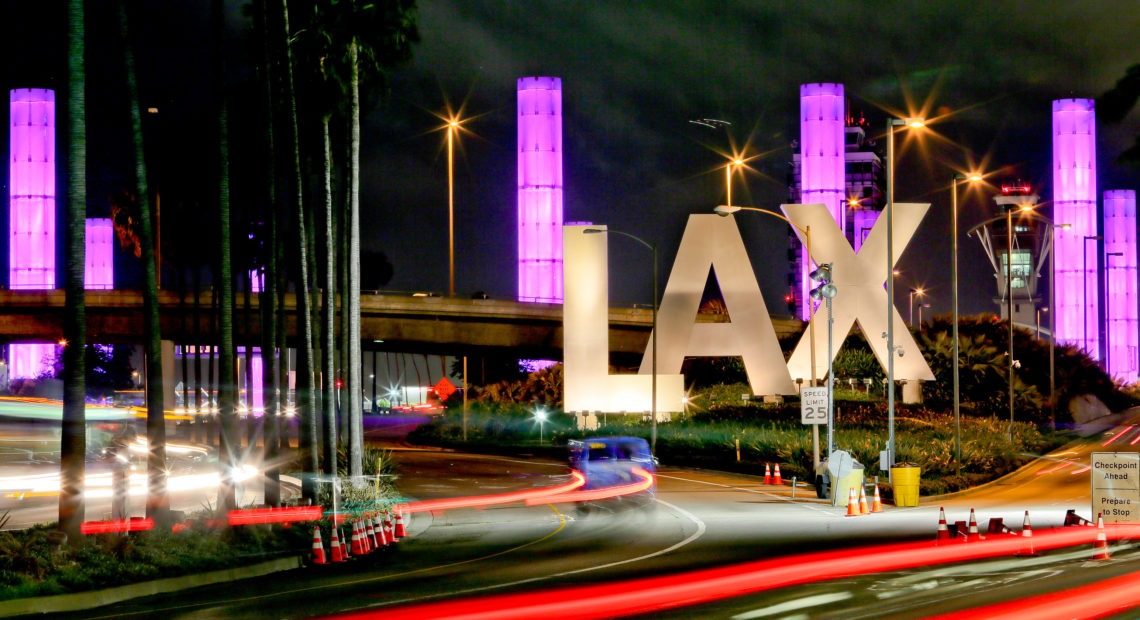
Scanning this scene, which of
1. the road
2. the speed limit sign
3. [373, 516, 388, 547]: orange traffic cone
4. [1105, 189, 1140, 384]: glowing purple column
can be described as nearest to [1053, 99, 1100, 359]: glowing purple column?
[1105, 189, 1140, 384]: glowing purple column

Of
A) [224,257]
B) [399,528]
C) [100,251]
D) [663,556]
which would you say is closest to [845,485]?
[399,528]

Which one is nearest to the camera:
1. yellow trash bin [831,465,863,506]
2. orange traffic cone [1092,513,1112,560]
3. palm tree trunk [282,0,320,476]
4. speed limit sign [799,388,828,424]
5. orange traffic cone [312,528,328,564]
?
orange traffic cone [1092,513,1112,560]

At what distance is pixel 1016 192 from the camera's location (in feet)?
271

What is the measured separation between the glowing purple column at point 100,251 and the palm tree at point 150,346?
93058mm

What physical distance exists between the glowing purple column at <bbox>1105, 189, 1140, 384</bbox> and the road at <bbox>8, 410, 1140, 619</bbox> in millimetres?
80931

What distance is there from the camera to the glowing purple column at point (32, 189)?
10375cm

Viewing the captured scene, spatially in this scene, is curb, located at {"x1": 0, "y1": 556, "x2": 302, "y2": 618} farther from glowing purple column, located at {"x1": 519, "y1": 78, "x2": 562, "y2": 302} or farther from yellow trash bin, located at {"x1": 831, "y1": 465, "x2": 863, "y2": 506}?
glowing purple column, located at {"x1": 519, "y1": 78, "x2": 562, "y2": 302}

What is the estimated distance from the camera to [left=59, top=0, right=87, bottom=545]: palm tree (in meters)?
20.6

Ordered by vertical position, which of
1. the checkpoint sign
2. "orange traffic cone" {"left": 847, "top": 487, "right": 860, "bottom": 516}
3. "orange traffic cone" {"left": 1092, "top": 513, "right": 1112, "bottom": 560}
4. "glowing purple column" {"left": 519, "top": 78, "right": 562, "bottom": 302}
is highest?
"glowing purple column" {"left": 519, "top": 78, "right": 562, "bottom": 302}

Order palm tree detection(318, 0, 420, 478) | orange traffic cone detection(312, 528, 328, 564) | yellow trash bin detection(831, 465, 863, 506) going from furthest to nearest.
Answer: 1. palm tree detection(318, 0, 420, 478)
2. yellow trash bin detection(831, 465, 863, 506)
3. orange traffic cone detection(312, 528, 328, 564)

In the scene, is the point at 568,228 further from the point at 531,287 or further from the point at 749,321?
the point at 531,287

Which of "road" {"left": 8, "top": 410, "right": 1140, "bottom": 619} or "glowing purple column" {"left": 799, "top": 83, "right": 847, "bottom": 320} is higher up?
"glowing purple column" {"left": 799, "top": 83, "right": 847, "bottom": 320}

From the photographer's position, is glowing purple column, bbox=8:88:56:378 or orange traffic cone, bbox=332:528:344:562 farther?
glowing purple column, bbox=8:88:56:378

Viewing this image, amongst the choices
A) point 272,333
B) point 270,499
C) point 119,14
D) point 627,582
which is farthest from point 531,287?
point 627,582
